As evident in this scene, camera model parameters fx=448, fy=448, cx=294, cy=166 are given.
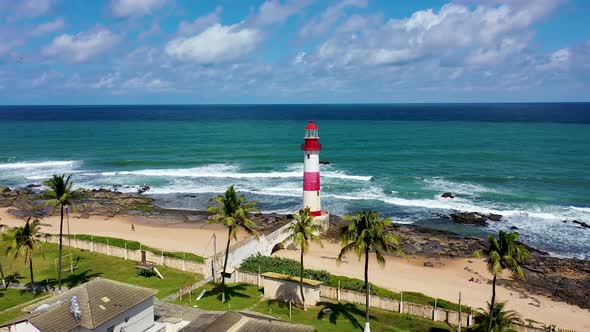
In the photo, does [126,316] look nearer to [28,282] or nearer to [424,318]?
[28,282]

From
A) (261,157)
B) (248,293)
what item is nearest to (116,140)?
(261,157)

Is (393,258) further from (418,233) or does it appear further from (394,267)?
(418,233)

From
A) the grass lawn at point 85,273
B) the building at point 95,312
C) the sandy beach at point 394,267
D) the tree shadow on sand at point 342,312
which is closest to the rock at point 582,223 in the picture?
the sandy beach at point 394,267

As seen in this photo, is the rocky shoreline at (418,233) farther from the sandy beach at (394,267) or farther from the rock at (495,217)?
the sandy beach at (394,267)

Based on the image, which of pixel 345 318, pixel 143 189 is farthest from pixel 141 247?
pixel 143 189

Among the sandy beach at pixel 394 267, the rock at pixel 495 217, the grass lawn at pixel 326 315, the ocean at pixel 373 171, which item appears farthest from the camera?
the ocean at pixel 373 171

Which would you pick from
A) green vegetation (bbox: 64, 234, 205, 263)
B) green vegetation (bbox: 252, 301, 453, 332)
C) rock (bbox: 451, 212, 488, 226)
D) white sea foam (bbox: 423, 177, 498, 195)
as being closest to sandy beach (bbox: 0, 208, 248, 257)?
green vegetation (bbox: 64, 234, 205, 263)

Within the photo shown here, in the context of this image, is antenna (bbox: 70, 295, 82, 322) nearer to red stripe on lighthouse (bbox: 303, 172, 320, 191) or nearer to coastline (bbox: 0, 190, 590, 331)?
coastline (bbox: 0, 190, 590, 331)
